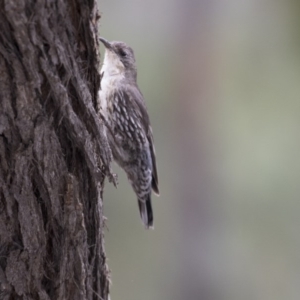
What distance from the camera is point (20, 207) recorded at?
1805mm

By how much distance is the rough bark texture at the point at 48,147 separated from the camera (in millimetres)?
1691

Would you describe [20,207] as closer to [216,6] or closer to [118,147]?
[118,147]

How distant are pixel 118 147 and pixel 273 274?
15.1ft

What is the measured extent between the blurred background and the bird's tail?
2.99 meters

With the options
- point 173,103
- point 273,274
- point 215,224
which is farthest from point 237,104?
point 273,274

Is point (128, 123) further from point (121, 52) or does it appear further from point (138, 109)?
point (121, 52)

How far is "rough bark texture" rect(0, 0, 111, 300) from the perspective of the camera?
1691 mm

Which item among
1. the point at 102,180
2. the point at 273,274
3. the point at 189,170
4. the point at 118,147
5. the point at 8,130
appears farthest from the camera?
the point at 273,274

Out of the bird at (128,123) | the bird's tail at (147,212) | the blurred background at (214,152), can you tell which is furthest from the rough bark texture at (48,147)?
the blurred background at (214,152)

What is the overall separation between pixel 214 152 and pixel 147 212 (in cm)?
360

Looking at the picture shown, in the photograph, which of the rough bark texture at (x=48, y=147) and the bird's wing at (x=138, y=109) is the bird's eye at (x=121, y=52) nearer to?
the bird's wing at (x=138, y=109)

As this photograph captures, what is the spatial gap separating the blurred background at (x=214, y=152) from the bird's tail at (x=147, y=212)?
299 centimetres

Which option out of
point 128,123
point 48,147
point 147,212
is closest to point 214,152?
point 147,212

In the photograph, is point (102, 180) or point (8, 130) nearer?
point (8, 130)
